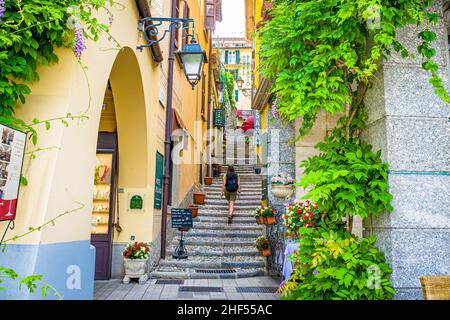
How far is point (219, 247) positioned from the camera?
963 centimetres

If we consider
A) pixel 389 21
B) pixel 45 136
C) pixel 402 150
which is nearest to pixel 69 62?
pixel 45 136

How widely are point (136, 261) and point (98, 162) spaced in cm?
208

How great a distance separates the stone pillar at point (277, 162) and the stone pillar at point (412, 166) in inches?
164

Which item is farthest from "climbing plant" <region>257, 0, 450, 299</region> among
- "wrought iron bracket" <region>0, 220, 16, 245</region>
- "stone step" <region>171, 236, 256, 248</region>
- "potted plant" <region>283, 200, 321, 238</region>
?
"stone step" <region>171, 236, 256, 248</region>

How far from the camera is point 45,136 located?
320 cm

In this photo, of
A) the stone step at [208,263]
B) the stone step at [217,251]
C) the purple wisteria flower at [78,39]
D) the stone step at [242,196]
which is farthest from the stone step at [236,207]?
the purple wisteria flower at [78,39]

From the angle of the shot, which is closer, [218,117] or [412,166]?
[412,166]

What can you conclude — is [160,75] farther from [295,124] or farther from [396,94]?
[396,94]

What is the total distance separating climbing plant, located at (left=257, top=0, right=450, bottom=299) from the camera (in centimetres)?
299

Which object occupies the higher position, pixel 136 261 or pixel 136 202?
pixel 136 202

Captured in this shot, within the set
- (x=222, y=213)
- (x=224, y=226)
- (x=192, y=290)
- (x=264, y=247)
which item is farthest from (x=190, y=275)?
(x=222, y=213)

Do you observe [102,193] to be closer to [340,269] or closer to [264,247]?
[264,247]

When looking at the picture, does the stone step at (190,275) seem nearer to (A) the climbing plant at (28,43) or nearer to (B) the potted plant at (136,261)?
(B) the potted plant at (136,261)
